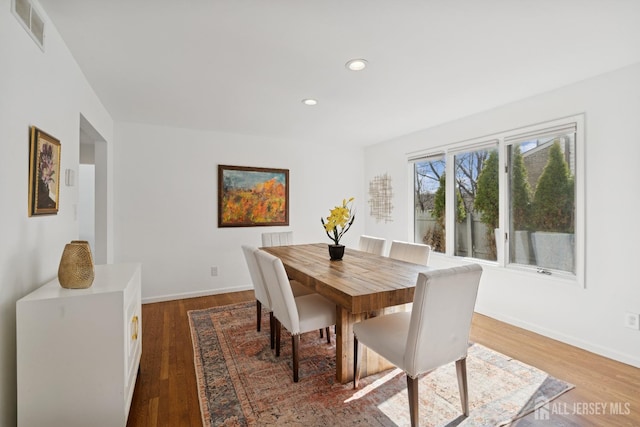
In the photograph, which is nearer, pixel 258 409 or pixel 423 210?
pixel 258 409

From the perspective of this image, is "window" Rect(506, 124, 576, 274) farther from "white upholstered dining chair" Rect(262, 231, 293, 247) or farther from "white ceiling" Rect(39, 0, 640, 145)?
"white upholstered dining chair" Rect(262, 231, 293, 247)

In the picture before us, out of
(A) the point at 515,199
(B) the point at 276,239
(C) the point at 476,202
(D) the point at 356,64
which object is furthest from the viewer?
(B) the point at 276,239

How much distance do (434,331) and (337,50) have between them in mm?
1920

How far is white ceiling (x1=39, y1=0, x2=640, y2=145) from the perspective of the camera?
5.75 ft

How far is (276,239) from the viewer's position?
421cm

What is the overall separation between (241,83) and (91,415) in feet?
8.24

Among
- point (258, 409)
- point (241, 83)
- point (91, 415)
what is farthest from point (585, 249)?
point (91, 415)

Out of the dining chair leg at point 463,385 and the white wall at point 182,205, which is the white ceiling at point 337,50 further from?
the dining chair leg at point 463,385

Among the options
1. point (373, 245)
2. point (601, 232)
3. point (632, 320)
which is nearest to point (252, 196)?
point (373, 245)

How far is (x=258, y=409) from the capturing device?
193 centimetres

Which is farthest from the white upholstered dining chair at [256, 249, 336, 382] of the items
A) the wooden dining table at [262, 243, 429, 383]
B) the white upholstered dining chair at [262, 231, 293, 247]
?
the white upholstered dining chair at [262, 231, 293, 247]

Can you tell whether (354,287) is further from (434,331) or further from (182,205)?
(182,205)

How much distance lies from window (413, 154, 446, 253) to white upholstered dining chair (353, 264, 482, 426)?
2620mm

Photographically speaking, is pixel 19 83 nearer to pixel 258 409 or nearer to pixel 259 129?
pixel 258 409
